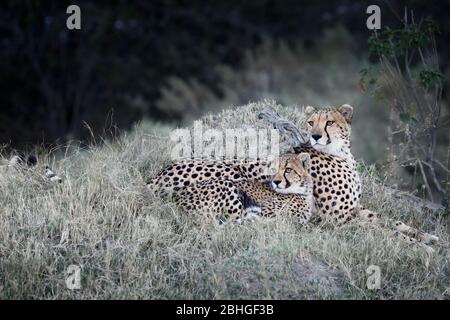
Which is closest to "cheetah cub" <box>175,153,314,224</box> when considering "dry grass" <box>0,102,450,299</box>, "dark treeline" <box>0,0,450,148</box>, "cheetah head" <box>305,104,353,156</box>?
"dry grass" <box>0,102,450,299</box>

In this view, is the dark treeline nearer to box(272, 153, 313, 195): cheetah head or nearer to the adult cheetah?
the adult cheetah

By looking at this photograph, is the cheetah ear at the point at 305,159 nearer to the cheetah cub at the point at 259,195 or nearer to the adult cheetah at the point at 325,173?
the cheetah cub at the point at 259,195

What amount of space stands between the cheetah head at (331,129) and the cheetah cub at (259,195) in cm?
25

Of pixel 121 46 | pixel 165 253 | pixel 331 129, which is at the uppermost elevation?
pixel 121 46

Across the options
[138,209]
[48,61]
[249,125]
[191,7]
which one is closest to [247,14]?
[191,7]

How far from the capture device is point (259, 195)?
6527 mm

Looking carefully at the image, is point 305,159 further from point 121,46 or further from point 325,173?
point 121,46

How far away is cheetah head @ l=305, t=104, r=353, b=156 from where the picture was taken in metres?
6.75

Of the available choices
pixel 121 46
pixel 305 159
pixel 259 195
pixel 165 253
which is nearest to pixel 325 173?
pixel 305 159

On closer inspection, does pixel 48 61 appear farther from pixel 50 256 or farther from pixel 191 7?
pixel 50 256

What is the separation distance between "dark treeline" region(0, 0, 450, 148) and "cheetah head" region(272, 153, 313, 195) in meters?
11.9

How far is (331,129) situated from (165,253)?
158 centimetres

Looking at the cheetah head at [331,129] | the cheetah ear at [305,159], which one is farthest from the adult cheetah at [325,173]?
the cheetah ear at [305,159]

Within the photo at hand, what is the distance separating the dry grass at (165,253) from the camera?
5590 millimetres
